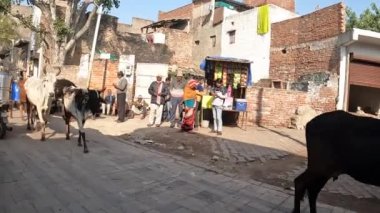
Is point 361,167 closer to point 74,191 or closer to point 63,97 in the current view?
point 74,191

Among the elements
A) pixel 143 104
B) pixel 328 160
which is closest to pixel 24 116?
pixel 143 104

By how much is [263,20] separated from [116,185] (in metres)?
22.2

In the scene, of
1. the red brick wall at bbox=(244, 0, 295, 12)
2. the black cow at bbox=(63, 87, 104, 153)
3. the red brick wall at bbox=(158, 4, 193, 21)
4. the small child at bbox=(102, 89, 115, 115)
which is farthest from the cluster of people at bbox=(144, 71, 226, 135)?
the red brick wall at bbox=(158, 4, 193, 21)

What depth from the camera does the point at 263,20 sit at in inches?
1075

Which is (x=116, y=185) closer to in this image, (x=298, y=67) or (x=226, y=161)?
(x=226, y=161)

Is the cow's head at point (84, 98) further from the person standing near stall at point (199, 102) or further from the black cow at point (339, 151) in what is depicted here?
the black cow at point (339, 151)

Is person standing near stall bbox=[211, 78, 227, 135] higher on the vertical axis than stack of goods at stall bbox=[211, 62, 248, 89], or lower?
lower

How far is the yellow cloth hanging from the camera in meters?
27.1

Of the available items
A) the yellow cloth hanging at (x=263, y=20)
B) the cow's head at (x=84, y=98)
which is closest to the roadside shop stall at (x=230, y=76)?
the cow's head at (x=84, y=98)

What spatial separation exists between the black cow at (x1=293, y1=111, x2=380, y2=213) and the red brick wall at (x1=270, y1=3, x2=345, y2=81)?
15475mm

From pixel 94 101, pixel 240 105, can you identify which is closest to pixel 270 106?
pixel 240 105

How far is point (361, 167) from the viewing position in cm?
523

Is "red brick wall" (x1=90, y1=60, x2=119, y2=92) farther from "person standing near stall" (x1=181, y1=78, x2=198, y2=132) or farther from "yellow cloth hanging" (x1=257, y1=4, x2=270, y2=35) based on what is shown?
"yellow cloth hanging" (x1=257, y1=4, x2=270, y2=35)

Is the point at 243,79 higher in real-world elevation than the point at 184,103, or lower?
higher
